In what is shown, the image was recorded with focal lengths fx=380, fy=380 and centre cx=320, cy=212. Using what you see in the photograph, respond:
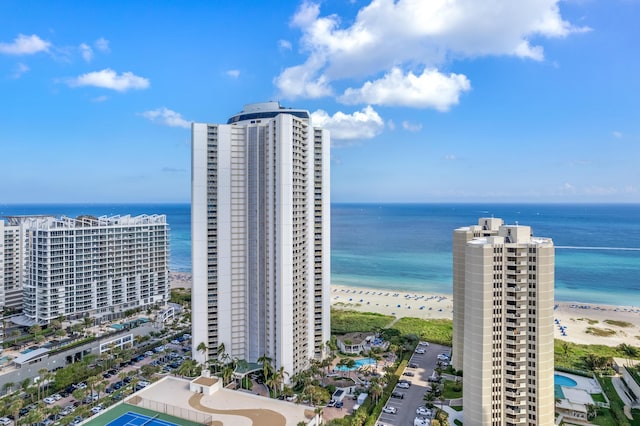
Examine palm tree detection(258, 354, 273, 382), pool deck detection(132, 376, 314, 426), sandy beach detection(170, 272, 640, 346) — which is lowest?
sandy beach detection(170, 272, 640, 346)

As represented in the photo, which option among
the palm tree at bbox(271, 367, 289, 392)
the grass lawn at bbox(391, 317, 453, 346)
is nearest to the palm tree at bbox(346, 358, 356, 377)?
the palm tree at bbox(271, 367, 289, 392)

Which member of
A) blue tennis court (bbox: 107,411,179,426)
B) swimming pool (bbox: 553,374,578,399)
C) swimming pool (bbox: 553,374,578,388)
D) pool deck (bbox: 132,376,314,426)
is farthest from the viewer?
swimming pool (bbox: 553,374,578,388)

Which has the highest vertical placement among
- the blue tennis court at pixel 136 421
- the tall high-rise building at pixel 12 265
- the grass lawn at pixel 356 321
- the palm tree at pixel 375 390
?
the tall high-rise building at pixel 12 265

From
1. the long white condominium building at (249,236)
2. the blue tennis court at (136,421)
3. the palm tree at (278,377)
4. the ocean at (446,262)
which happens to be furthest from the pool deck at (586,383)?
the ocean at (446,262)

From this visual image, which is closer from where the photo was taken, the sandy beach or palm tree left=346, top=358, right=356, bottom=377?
palm tree left=346, top=358, right=356, bottom=377

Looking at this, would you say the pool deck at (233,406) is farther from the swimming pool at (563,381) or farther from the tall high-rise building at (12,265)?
the tall high-rise building at (12,265)

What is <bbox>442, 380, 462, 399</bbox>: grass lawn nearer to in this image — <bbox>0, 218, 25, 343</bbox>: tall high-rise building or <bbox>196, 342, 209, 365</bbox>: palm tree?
<bbox>196, 342, 209, 365</bbox>: palm tree
